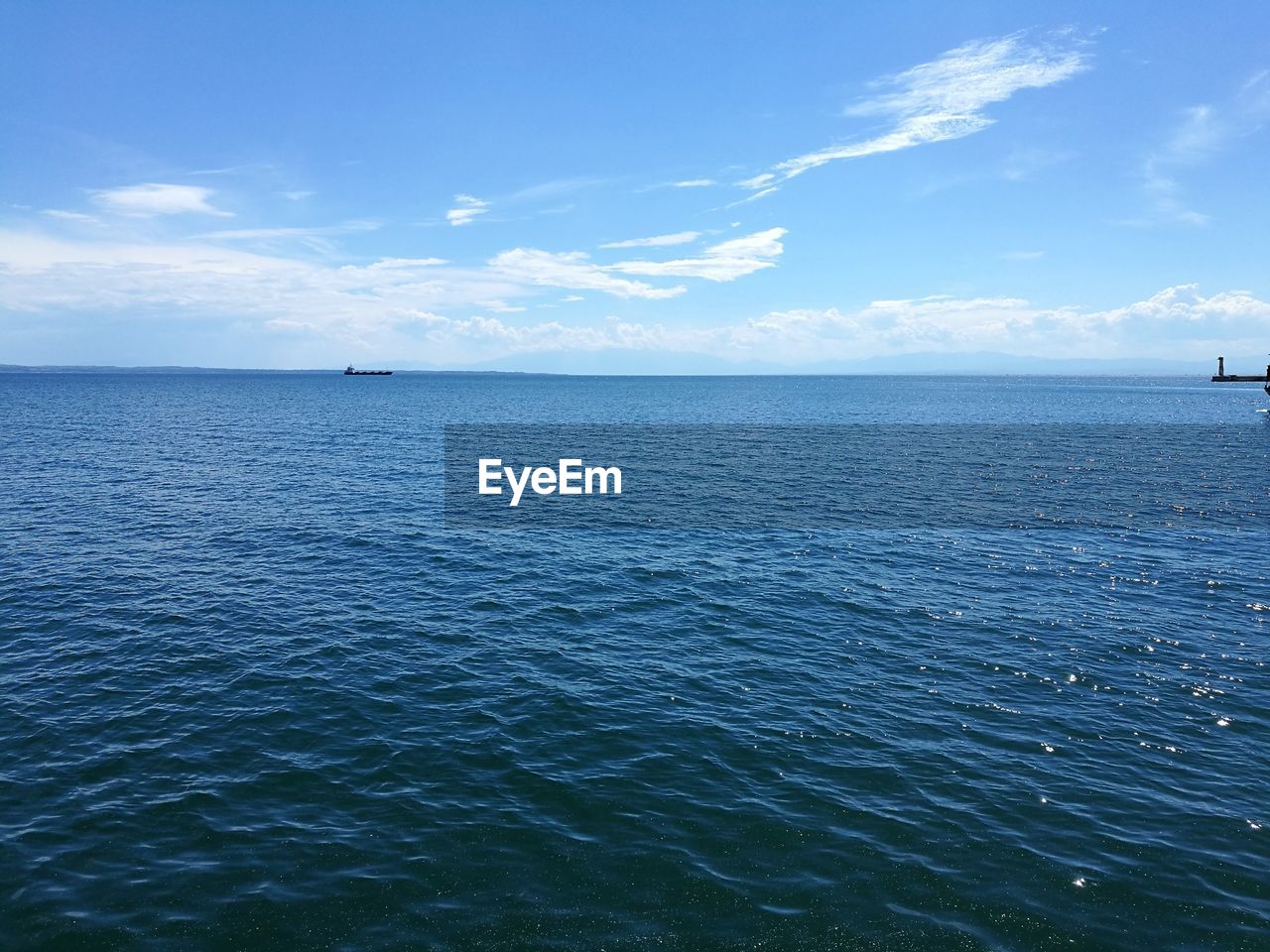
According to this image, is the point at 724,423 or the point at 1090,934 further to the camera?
the point at 724,423

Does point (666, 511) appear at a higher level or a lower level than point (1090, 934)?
higher

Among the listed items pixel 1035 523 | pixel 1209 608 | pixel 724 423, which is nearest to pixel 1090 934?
pixel 1209 608

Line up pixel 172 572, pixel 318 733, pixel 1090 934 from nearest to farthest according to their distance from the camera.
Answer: pixel 1090 934, pixel 318 733, pixel 172 572

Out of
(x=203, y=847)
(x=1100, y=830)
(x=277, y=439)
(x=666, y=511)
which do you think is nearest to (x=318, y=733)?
(x=203, y=847)

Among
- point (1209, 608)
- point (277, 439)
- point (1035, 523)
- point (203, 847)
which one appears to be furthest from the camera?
point (277, 439)

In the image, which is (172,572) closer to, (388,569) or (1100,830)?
(388,569)

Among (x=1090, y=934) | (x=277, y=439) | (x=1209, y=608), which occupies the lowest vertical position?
(x=1090, y=934)
